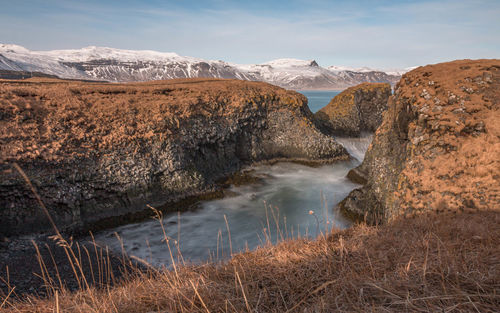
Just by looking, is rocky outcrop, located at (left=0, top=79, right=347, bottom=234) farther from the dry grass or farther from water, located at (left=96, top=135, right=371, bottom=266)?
the dry grass

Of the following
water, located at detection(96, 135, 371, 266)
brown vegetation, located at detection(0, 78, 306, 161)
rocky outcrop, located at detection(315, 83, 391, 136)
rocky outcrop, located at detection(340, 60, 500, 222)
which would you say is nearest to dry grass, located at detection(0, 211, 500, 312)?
water, located at detection(96, 135, 371, 266)

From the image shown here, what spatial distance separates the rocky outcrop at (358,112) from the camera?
2364cm

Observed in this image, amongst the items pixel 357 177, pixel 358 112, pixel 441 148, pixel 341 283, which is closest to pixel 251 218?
pixel 357 177

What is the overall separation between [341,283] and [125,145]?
11.4m

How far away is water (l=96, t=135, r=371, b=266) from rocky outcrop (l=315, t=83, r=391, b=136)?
7.04m

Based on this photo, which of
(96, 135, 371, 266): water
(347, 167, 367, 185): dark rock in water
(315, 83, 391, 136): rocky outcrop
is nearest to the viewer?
(96, 135, 371, 266): water

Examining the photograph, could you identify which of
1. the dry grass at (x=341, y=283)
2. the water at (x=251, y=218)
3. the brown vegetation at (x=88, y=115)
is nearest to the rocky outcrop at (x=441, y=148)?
the water at (x=251, y=218)

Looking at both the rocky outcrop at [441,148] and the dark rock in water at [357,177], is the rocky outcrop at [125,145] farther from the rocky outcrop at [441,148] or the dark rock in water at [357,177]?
the rocky outcrop at [441,148]

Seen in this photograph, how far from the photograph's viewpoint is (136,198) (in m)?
11.2

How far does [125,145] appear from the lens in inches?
467

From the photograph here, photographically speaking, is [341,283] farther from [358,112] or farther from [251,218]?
[358,112]

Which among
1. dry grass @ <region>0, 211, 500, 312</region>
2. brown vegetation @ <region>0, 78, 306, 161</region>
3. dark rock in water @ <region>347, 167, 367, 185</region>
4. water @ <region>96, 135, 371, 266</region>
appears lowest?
water @ <region>96, 135, 371, 266</region>

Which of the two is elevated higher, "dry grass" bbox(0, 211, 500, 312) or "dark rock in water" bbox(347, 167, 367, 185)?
"dry grass" bbox(0, 211, 500, 312)

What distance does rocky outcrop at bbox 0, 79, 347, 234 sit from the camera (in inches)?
379
